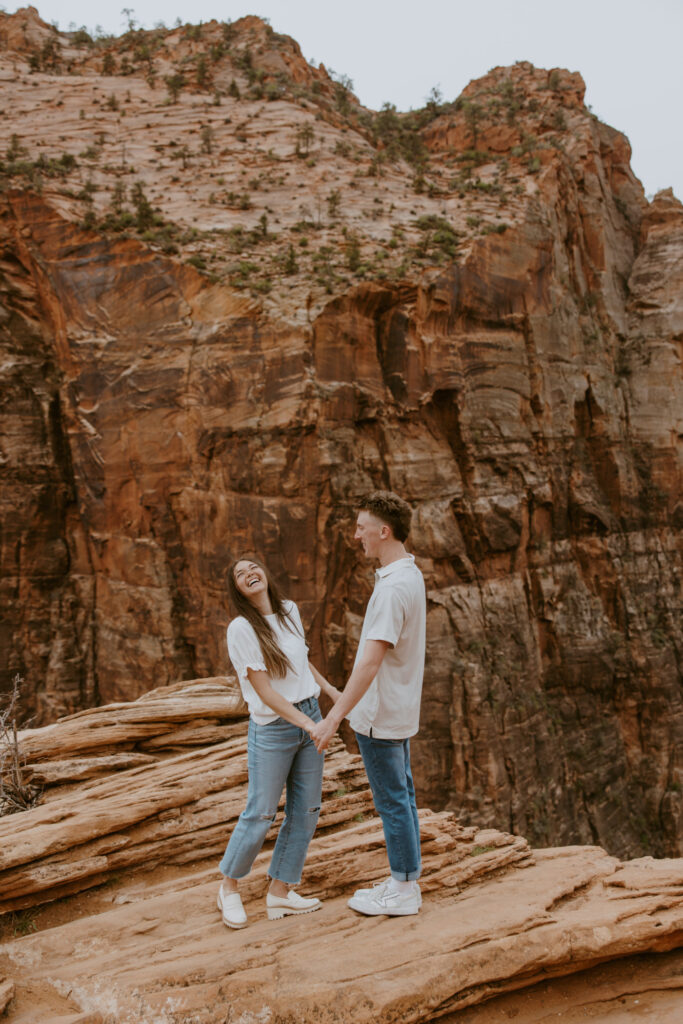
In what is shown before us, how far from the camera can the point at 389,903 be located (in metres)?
4.11

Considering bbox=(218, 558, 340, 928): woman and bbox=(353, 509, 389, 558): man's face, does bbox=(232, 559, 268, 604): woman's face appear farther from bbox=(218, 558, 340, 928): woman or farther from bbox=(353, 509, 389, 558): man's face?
bbox=(353, 509, 389, 558): man's face

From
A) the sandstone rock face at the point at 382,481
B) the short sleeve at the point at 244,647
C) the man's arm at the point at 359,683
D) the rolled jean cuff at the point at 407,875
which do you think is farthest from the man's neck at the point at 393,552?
the sandstone rock face at the point at 382,481

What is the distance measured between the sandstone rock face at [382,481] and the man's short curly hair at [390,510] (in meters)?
12.5

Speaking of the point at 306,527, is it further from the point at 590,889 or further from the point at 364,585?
the point at 590,889

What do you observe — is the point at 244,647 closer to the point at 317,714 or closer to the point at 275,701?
the point at 275,701

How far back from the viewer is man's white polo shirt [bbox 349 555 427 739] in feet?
12.7

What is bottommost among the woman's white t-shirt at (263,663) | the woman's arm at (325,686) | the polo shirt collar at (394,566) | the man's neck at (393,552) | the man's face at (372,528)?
the woman's arm at (325,686)

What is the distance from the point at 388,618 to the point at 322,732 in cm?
72

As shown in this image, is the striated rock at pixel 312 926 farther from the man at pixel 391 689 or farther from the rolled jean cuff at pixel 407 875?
the man at pixel 391 689

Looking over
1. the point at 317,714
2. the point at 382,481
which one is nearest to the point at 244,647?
the point at 317,714

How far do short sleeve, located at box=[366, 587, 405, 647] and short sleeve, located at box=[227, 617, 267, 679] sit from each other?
668 millimetres

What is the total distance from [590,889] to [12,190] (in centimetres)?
2078

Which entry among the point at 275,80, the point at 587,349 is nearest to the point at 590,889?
the point at 587,349

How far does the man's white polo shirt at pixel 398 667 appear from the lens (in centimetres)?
388
